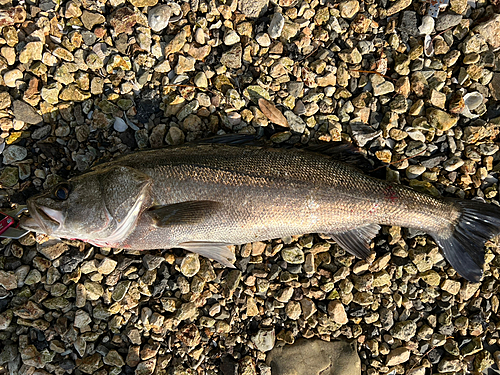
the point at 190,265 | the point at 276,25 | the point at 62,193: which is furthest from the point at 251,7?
the point at 190,265

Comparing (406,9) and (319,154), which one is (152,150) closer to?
(319,154)

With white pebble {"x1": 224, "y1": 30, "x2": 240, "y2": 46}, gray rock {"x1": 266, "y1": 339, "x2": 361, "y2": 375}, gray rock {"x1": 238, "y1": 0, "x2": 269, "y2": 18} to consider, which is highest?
gray rock {"x1": 238, "y1": 0, "x2": 269, "y2": 18}

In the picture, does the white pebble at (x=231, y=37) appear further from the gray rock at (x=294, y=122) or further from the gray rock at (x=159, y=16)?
the gray rock at (x=294, y=122)

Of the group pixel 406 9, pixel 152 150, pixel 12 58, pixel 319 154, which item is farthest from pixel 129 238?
pixel 406 9

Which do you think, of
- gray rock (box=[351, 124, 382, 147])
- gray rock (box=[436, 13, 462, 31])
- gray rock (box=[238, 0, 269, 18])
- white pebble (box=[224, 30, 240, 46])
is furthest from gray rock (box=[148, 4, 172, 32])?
gray rock (box=[436, 13, 462, 31])

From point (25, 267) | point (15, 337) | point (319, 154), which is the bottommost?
point (15, 337)

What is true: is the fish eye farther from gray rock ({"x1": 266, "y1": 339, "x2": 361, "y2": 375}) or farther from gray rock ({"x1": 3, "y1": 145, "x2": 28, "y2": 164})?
gray rock ({"x1": 266, "y1": 339, "x2": 361, "y2": 375})
